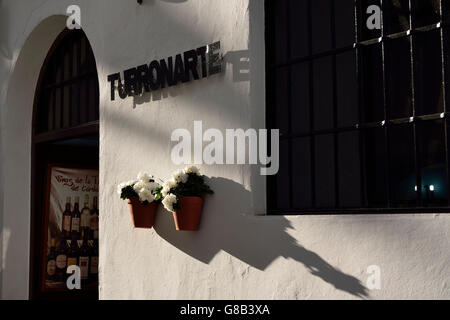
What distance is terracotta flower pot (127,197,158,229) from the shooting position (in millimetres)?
4738

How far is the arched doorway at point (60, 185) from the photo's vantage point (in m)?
6.69

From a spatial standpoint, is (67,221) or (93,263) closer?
(67,221)

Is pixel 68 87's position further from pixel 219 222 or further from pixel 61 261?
pixel 219 222

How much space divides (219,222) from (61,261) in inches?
135

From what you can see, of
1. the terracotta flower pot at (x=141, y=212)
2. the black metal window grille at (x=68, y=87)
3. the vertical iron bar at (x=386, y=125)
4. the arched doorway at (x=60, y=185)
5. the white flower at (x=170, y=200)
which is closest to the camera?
the vertical iron bar at (x=386, y=125)

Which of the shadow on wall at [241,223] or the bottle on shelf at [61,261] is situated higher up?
the shadow on wall at [241,223]

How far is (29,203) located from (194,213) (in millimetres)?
3357

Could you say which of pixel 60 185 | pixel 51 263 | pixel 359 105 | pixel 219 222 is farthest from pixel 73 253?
pixel 359 105

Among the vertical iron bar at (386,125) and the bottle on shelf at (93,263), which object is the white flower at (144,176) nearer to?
the vertical iron bar at (386,125)

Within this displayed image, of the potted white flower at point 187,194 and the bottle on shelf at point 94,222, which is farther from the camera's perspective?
the bottle on shelf at point 94,222

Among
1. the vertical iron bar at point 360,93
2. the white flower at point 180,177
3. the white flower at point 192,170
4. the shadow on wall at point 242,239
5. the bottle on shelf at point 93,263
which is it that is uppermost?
the vertical iron bar at point 360,93

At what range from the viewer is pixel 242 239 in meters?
4.22

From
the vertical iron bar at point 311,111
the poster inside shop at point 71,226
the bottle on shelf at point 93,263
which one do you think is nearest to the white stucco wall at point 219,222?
the vertical iron bar at point 311,111
